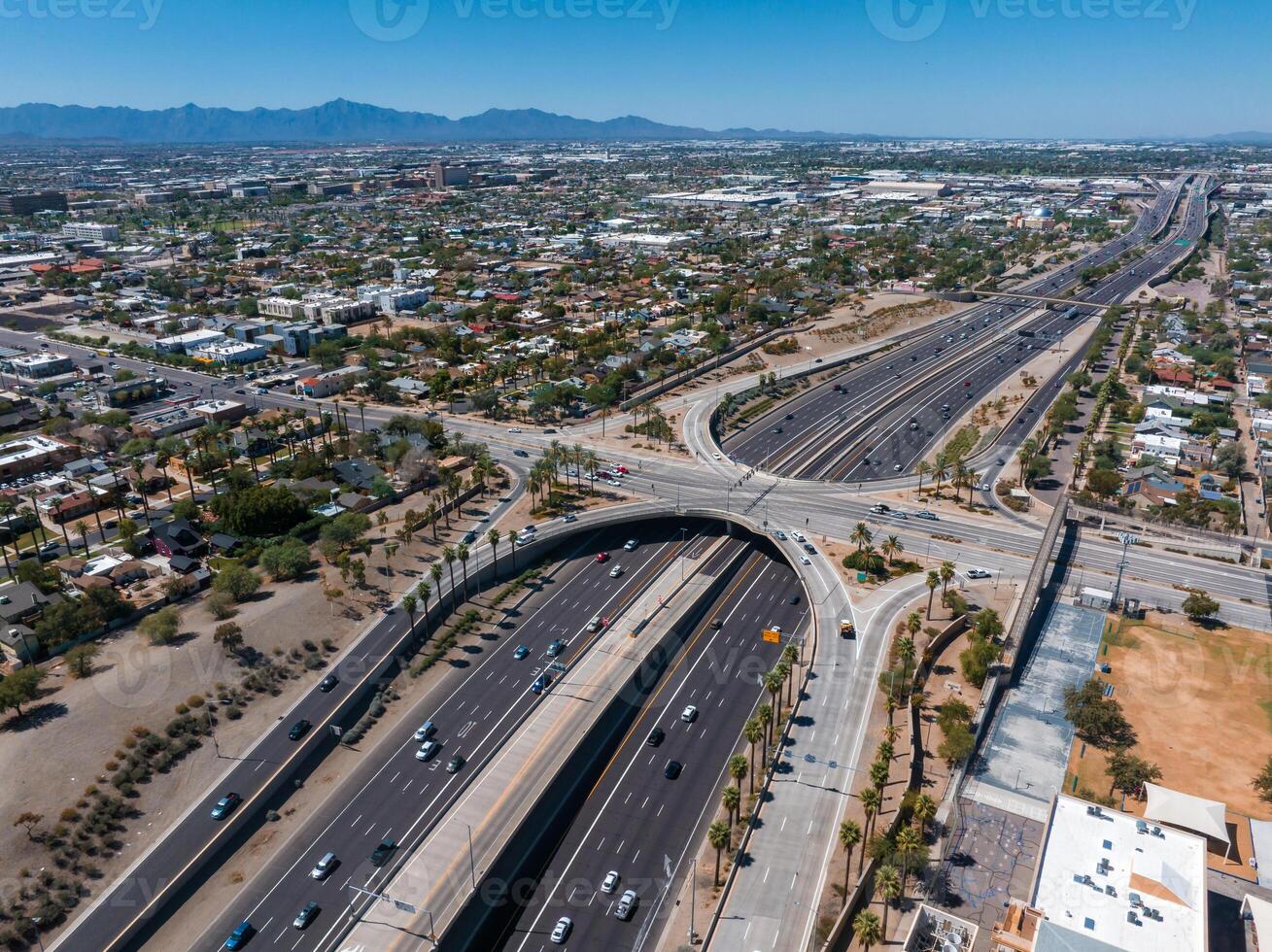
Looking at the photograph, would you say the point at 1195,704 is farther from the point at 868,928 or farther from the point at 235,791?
the point at 235,791

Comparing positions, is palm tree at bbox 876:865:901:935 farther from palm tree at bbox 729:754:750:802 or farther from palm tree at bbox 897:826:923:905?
palm tree at bbox 729:754:750:802

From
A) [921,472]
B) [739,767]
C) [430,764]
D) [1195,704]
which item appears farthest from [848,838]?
[921,472]

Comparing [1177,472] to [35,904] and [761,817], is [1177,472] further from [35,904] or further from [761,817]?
[35,904]

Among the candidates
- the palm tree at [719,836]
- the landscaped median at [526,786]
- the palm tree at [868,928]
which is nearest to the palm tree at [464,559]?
the landscaped median at [526,786]

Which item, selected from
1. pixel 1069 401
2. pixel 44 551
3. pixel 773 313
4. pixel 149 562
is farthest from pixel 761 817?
pixel 773 313

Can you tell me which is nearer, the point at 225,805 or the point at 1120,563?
the point at 225,805

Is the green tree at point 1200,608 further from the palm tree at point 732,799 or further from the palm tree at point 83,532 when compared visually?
the palm tree at point 83,532
